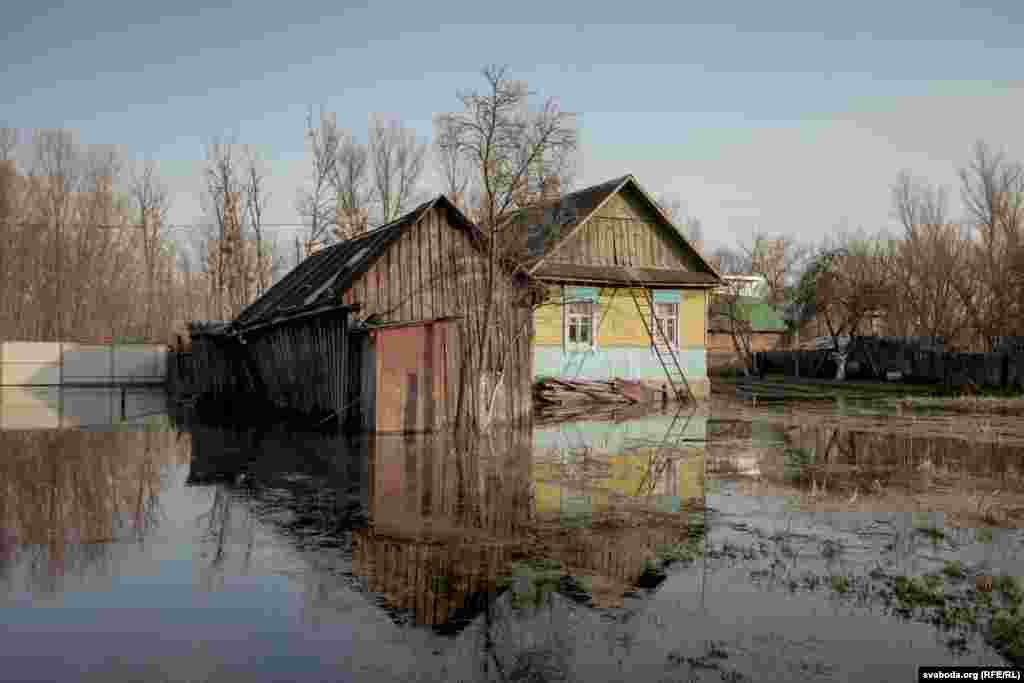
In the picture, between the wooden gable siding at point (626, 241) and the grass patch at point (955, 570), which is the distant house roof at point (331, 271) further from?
the grass patch at point (955, 570)

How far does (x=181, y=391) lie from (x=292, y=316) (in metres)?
15.2

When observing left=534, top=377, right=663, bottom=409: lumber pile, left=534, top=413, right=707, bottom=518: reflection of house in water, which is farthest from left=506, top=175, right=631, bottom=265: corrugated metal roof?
left=534, top=413, right=707, bottom=518: reflection of house in water

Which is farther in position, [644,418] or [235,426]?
[644,418]

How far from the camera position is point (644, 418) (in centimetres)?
2153

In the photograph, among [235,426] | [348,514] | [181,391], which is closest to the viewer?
[348,514]

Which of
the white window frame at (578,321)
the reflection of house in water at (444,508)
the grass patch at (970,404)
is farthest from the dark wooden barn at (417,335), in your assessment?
the grass patch at (970,404)

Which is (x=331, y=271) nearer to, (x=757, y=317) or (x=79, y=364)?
(x=79, y=364)

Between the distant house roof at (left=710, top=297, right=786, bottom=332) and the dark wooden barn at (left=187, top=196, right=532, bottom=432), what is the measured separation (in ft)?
129

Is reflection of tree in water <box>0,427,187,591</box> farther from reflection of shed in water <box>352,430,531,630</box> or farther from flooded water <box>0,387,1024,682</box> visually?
reflection of shed in water <box>352,430,531,630</box>

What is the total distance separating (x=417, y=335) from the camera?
55.4 feet

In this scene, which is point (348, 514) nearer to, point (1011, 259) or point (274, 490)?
point (274, 490)

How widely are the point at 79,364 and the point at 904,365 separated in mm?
38417

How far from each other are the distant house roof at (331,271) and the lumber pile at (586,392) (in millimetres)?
6661

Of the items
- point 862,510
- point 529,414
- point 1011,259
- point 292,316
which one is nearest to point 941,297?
point 1011,259
